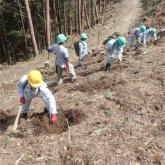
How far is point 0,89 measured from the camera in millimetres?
17312

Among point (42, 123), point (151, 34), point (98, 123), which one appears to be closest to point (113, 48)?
point (98, 123)

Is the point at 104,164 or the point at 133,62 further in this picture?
the point at 133,62

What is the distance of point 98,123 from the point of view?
1070cm

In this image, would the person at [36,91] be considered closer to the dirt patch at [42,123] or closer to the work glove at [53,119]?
the work glove at [53,119]

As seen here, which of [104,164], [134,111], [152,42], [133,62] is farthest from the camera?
[152,42]

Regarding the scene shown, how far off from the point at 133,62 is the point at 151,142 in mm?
7148

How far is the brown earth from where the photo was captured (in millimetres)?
9258

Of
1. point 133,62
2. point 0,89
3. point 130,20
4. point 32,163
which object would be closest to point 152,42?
point 133,62

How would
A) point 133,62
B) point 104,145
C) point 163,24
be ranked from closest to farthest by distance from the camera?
point 104,145 → point 133,62 → point 163,24

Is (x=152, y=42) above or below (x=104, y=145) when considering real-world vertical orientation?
below

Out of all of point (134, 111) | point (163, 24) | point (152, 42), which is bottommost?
point (163, 24)

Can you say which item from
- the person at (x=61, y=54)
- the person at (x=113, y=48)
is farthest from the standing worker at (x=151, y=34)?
the person at (x=61, y=54)

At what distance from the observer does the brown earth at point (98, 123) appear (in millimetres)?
9258

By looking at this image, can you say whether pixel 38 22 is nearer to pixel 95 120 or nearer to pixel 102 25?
pixel 102 25
